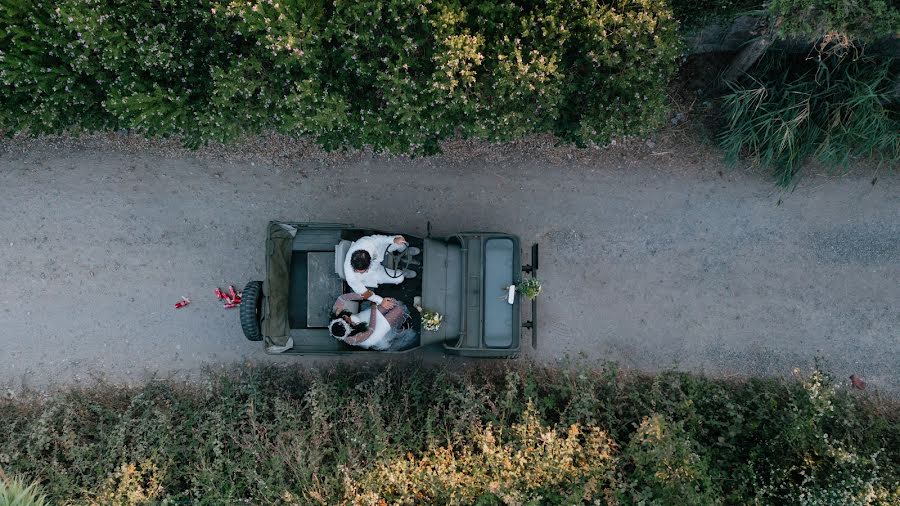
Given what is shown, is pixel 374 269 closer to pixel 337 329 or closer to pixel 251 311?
pixel 337 329

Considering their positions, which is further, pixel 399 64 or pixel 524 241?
pixel 524 241

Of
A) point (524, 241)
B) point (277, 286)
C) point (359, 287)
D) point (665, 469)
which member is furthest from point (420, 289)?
point (665, 469)

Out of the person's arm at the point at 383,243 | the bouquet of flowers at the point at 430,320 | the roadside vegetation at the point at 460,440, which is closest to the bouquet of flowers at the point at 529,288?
the bouquet of flowers at the point at 430,320

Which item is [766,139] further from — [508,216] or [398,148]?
[398,148]

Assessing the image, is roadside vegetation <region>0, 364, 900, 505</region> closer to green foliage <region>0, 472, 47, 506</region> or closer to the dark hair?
green foliage <region>0, 472, 47, 506</region>

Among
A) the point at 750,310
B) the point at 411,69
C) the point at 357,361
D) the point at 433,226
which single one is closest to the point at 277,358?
the point at 357,361

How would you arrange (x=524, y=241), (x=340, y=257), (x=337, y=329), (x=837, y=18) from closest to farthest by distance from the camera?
1. (x=837, y=18)
2. (x=337, y=329)
3. (x=340, y=257)
4. (x=524, y=241)

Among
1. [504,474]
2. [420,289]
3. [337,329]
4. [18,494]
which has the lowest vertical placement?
[18,494]
